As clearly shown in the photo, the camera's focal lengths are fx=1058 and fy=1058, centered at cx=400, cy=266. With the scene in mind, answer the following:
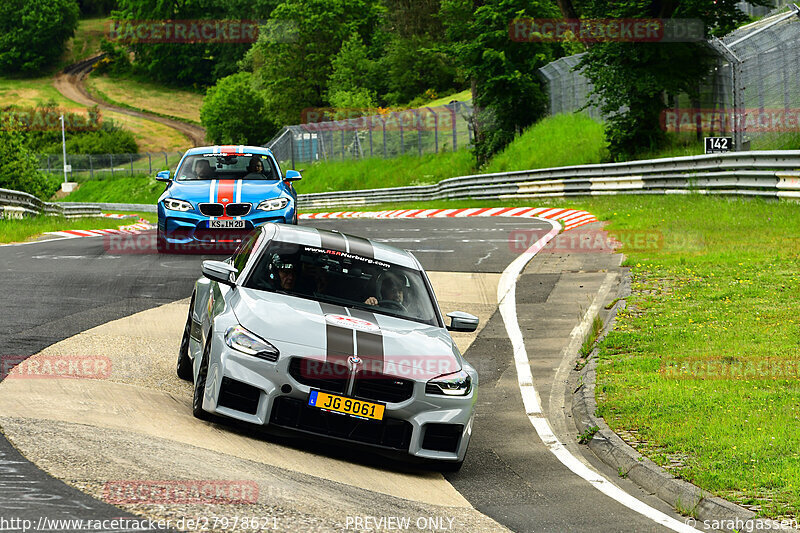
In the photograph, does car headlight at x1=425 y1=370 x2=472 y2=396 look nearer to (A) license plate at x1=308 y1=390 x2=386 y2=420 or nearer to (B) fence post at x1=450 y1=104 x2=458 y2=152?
(A) license plate at x1=308 y1=390 x2=386 y2=420

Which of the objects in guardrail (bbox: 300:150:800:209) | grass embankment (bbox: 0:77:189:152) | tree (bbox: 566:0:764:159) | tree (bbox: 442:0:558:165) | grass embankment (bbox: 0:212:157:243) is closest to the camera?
guardrail (bbox: 300:150:800:209)

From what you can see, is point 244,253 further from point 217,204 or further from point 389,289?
point 217,204

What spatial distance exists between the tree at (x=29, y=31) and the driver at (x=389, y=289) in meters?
138

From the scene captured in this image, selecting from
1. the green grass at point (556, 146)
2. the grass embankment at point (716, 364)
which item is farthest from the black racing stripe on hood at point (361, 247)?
the green grass at point (556, 146)

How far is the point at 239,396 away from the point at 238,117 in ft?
302

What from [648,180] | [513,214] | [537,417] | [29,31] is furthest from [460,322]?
[29,31]

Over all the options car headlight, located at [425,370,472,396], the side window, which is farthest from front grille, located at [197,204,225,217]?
→ car headlight, located at [425,370,472,396]

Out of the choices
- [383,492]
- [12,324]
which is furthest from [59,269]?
[383,492]

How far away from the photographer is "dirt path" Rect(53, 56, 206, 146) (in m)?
117

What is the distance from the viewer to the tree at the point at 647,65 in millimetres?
31938

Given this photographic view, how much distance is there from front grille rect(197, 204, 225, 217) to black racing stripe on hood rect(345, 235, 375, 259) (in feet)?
27.1

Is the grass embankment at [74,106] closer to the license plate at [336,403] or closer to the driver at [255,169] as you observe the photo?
the driver at [255,169]

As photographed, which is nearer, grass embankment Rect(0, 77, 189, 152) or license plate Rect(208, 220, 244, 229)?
license plate Rect(208, 220, 244, 229)

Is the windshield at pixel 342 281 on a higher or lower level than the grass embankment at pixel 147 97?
lower
